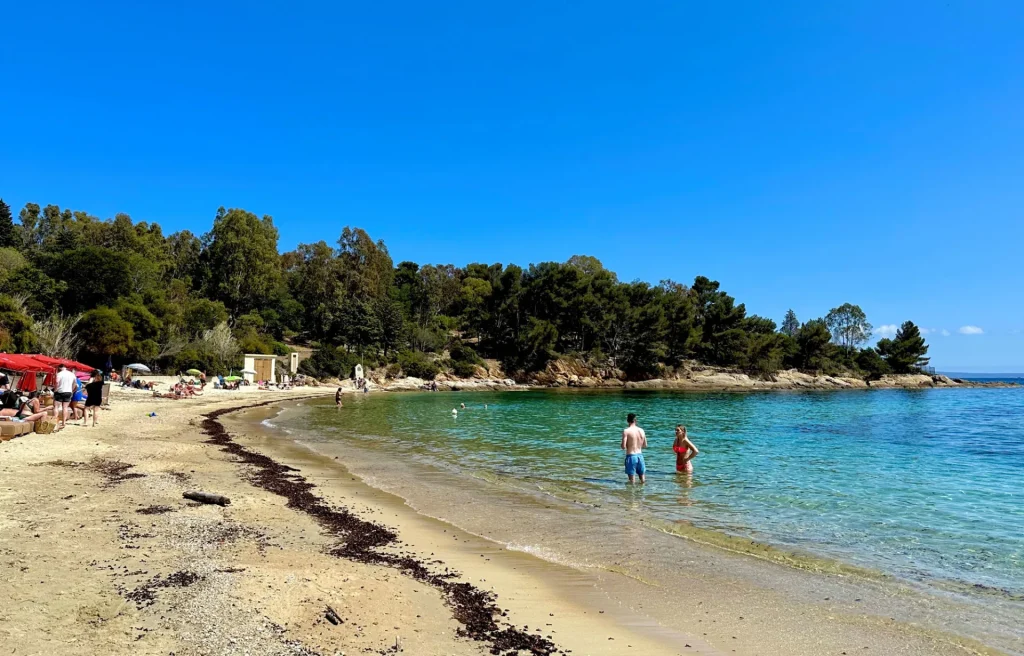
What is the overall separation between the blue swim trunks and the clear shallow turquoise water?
377 mm

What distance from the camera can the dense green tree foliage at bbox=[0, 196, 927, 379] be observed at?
66000 mm

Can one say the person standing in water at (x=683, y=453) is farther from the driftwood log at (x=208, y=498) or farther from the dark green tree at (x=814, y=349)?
the dark green tree at (x=814, y=349)

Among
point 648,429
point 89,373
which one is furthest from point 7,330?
point 648,429

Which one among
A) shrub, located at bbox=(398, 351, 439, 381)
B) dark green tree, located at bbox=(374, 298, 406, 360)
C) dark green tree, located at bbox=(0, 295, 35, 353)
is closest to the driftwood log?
dark green tree, located at bbox=(0, 295, 35, 353)

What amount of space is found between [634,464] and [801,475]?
16.9 ft

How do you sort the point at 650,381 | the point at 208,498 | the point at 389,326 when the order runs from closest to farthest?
the point at 208,498 < the point at 389,326 < the point at 650,381

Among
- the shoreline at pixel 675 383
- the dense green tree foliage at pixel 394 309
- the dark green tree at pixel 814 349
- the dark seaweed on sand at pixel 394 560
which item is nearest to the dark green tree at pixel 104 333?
the dense green tree foliage at pixel 394 309

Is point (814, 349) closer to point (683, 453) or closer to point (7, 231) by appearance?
point (683, 453)

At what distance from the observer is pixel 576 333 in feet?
277

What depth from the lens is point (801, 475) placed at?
14.9 meters

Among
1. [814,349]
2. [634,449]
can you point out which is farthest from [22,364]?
[814,349]

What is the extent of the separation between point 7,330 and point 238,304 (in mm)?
38888

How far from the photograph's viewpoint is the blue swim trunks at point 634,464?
512 inches

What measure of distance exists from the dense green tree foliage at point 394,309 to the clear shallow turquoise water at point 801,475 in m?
40.0
